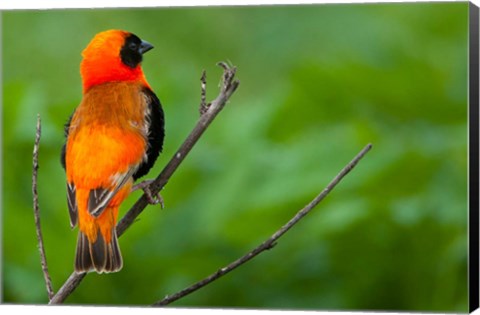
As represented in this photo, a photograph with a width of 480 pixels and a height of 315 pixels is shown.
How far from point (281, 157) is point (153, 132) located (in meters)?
0.79

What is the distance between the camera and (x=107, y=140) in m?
4.85

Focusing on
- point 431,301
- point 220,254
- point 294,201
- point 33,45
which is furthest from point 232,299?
point 33,45

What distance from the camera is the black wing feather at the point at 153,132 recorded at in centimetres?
486

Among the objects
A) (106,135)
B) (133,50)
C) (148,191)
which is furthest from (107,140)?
(133,50)

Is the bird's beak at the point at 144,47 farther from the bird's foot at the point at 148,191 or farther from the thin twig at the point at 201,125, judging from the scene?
the thin twig at the point at 201,125

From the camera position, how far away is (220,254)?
5.54 metres

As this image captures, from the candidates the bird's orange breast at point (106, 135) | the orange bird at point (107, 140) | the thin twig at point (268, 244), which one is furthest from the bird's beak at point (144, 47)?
the thin twig at point (268, 244)

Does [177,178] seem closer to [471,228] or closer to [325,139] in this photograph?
[325,139]

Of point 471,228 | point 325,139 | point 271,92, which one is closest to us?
point 471,228

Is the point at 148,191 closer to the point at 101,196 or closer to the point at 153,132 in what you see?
the point at 101,196

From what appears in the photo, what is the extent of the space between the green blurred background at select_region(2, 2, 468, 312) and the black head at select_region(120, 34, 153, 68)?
10cm

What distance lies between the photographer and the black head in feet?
17.3

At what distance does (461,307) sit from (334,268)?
2.18ft

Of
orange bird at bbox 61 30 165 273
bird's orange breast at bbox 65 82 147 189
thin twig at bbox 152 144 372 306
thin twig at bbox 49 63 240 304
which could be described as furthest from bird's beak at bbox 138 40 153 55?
thin twig at bbox 152 144 372 306
